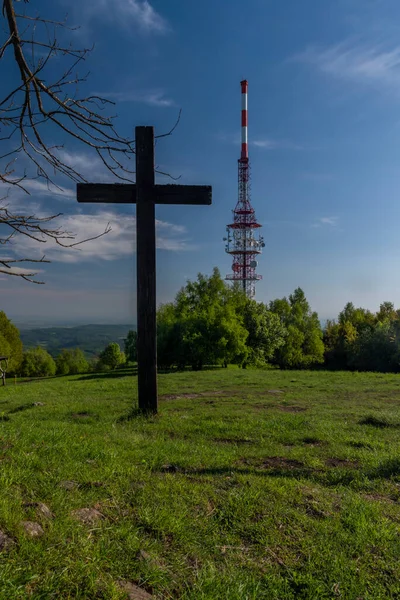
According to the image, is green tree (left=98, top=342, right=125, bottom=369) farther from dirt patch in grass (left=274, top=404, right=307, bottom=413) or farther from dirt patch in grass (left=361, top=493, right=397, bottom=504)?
dirt patch in grass (left=361, top=493, right=397, bottom=504)

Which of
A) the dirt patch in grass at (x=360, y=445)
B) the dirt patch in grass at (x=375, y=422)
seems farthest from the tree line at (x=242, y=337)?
the dirt patch in grass at (x=360, y=445)

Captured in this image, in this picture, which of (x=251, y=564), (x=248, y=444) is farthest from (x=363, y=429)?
(x=251, y=564)

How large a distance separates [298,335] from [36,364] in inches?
1892

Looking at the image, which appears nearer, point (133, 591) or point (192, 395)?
point (133, 591)

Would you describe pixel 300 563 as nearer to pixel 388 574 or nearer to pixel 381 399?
pixel 388 574

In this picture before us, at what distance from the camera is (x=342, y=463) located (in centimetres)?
538

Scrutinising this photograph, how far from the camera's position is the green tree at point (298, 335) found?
56.4m

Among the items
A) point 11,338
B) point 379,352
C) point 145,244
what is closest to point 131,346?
point 11,338

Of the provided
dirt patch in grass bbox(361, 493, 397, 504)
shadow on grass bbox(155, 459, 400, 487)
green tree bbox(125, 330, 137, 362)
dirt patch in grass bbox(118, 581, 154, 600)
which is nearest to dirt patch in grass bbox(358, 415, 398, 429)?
shadow on grass bbox(155, 459, 400, 487)

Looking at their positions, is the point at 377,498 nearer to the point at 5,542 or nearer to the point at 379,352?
the point at 5,542

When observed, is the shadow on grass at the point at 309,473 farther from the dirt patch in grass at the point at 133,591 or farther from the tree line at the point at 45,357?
the tree line at the point at 45,357

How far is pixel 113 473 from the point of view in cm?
409

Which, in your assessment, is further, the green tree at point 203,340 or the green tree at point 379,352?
the green tree at point 379,352

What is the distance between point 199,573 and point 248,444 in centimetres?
365
